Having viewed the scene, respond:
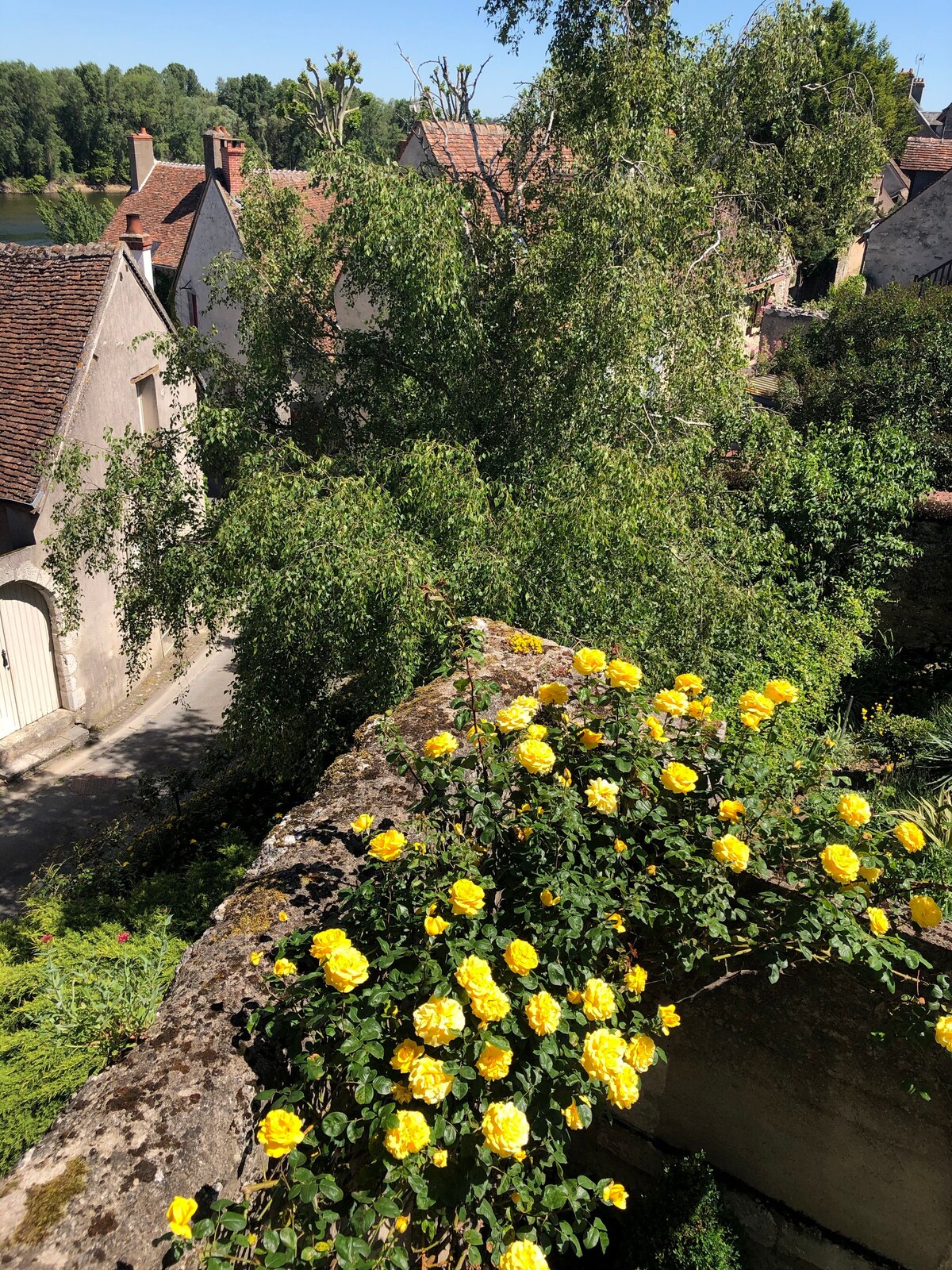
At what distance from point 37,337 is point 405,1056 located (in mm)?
12515

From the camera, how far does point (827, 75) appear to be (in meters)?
30.3

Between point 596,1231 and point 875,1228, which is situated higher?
point 596,1231

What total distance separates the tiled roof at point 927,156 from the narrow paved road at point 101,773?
28.1 meters

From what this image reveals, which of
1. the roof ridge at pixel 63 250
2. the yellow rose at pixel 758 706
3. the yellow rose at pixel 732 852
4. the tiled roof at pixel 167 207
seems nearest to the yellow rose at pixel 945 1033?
the yellow rose at pixel 732 852

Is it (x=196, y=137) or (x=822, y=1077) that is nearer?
(x=822, y=1077)

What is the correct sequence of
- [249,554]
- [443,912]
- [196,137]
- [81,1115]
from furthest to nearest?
[196,137]
[249,554]
[443,912]
[81,1115]

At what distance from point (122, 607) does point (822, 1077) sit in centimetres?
637

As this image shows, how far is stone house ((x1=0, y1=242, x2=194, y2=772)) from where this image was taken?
1094 cm

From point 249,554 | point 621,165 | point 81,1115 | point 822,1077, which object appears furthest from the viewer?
point 621,165

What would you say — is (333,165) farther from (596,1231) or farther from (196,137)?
(196,137)

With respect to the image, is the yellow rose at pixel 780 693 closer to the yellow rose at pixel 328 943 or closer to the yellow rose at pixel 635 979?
the yellow rose at pixel 635 979

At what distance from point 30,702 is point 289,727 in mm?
6465

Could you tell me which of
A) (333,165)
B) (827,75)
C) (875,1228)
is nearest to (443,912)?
(875,1228)

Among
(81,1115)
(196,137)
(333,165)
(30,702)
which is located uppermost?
(196,137)
